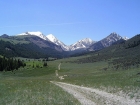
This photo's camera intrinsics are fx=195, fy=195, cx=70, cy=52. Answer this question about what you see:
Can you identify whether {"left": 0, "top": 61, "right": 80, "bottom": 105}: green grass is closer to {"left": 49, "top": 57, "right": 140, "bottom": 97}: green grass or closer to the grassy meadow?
the grassy meadow

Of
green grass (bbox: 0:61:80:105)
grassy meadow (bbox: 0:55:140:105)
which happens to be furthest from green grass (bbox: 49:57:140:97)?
green grass (bbox: 0:61:80:105)

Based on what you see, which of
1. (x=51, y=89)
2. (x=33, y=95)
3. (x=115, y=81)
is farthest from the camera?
(x=115, y=81)

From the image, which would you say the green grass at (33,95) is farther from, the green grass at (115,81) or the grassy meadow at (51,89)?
the green grass at (115,81)

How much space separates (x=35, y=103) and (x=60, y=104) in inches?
121

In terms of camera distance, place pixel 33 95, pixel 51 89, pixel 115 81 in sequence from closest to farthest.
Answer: pixel 33 95 → pixel 51 89 → pixel 115 81

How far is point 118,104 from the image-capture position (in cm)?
2295

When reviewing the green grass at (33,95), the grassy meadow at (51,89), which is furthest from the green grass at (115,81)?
the green grass at (33,95)

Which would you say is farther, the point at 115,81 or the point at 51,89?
the point at 115,81

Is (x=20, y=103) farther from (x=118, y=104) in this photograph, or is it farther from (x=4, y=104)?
(x=118, y=104)

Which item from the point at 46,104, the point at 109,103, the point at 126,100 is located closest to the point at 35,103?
the point at 46,104

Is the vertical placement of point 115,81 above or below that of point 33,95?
above

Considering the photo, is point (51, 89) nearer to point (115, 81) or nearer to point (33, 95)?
point (33, 95)

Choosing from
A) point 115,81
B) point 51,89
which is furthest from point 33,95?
point 115,81

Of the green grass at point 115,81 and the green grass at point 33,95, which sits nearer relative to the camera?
the green grass at point 33,95
